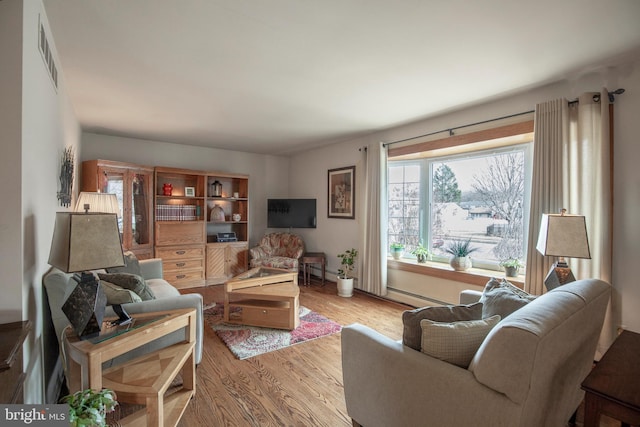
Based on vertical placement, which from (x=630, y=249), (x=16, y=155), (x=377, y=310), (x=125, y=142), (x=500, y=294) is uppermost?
(x=125, y=142)

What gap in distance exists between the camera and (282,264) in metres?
5.09

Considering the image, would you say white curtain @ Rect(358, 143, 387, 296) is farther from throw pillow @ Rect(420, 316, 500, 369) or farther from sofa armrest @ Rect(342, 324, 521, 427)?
throw pillow @ Rect(420, 316, 500, 369)

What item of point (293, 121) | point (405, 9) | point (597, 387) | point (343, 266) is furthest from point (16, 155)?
point (343, 266)

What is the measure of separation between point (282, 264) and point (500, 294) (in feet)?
12.4

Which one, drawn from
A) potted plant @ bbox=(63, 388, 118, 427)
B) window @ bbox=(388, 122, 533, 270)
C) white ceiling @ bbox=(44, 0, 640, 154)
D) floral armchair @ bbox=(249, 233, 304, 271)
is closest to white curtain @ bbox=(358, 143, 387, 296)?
window @ bbox=(388, 122, 533, 270)

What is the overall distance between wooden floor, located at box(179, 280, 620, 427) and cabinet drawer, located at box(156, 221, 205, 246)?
205 cm

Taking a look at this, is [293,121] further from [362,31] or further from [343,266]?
[343,266]

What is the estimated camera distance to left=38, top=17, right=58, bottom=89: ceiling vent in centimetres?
167

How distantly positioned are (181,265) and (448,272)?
3981 mm

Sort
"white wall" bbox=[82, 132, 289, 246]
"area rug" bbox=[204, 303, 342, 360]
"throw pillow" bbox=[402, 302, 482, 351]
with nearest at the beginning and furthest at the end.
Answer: "throw pillow" bbox=[402, 302, 482, 351] < "area rug" bbox=[204, 303, 342, 360] < "white wall" bbox=[82, 132, 289, 246]

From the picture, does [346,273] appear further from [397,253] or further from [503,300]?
[503,300]

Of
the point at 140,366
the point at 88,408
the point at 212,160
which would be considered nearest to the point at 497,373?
the point at 88,408

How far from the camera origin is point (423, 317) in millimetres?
1493

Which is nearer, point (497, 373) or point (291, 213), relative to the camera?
point (497, 373)
